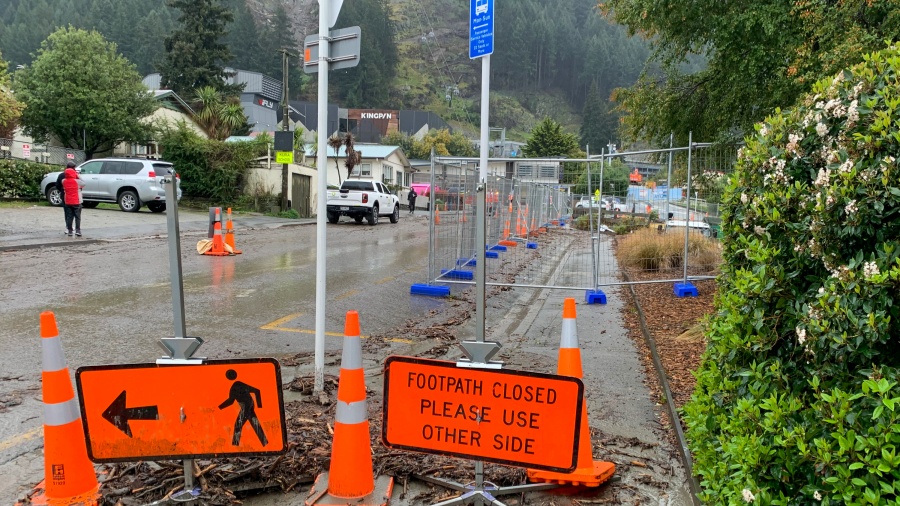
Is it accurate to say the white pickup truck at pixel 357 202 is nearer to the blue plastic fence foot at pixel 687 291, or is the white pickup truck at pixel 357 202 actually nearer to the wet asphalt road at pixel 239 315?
the wet asphalt road at pixel 239 315

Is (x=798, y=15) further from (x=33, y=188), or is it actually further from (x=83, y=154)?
(x=83, y=154)

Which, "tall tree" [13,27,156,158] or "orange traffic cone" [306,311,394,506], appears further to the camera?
"tall tree" [13,27,156,158]

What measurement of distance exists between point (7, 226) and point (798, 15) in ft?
61.0

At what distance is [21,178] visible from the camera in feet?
84.8

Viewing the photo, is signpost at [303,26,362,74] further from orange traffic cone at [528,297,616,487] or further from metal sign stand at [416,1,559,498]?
orange traffic cone at [528,297,616,487]

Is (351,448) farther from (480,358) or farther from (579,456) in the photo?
(579,456)

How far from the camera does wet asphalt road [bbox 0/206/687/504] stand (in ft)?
16.3

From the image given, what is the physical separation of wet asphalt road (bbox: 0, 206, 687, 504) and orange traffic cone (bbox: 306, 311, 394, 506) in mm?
294

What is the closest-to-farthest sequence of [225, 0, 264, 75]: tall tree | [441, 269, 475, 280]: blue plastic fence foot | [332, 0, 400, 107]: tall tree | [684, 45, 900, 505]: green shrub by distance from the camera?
[684, 45, 900, 505]: green shrub, [441, 269, 475, 280]: blue plastic fence foot, [225, 0, 264, 75]: tall tree, [332, 0, 400, 107]: tall tree

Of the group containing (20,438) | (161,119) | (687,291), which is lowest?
(20,438)

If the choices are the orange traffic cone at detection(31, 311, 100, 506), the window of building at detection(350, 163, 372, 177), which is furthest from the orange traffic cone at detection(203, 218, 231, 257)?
the window of building at detection(350, 163, 372, 177)

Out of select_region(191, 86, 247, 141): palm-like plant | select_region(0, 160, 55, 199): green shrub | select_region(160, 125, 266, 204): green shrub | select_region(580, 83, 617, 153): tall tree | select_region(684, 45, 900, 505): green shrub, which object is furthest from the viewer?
select_region(580, 83, 617, 153): tall tree

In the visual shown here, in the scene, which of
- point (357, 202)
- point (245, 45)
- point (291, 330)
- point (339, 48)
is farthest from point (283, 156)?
point (245, 45)

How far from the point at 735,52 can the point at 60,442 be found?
993cm
